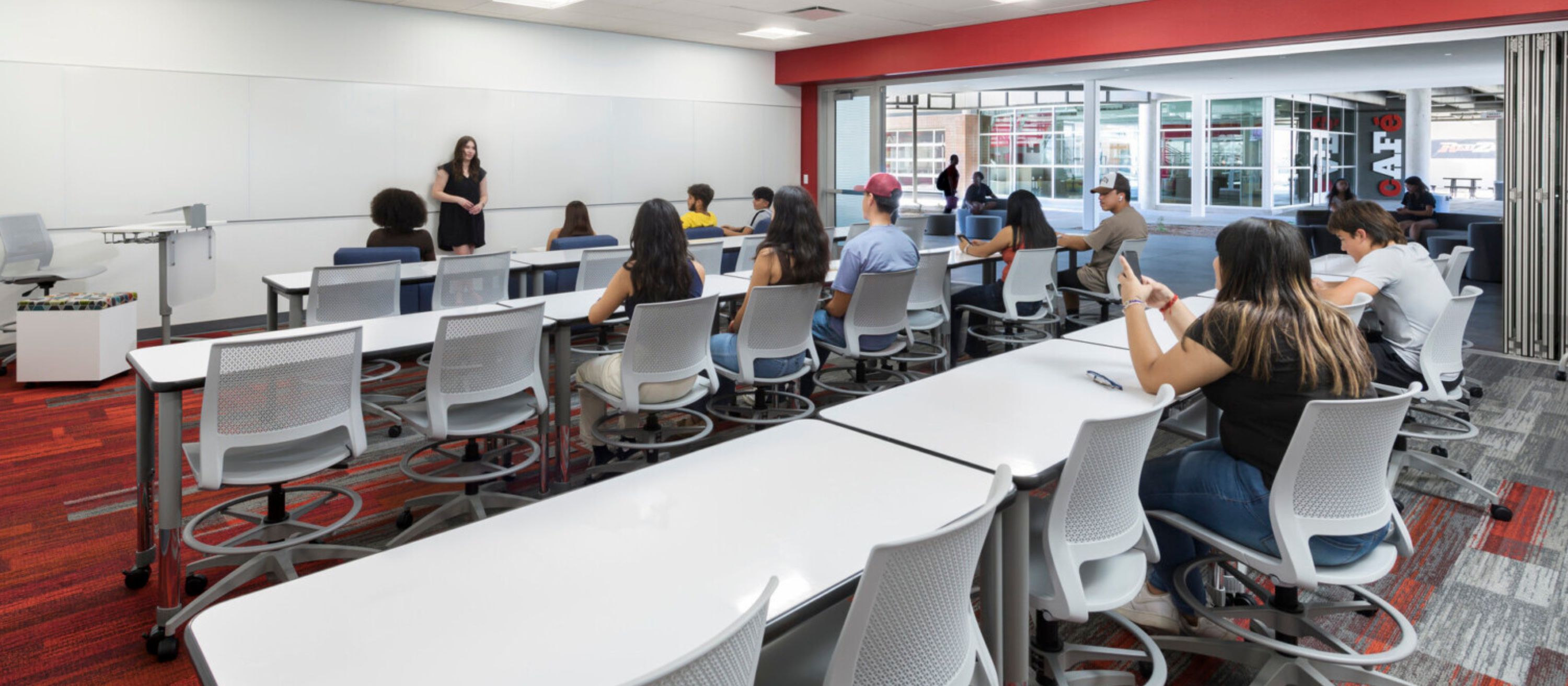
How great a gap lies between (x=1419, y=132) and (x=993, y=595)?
20.1 metres

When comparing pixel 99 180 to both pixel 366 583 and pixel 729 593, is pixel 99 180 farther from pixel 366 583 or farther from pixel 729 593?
pixel 729 593

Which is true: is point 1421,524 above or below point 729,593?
below

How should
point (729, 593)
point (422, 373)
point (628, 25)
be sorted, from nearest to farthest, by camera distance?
point (729, 593) → point (422, 373) → point (628, 25)

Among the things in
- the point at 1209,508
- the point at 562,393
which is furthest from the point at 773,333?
the point at 1209,508

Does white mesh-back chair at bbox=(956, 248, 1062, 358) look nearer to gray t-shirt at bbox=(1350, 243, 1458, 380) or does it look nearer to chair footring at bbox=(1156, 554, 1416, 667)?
gray t-shirt at bbox=(1350, 243, 1458, 380)

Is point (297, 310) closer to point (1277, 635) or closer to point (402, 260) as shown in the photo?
point (402, 260)

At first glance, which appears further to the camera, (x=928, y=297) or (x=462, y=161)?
(x=462, y=161)

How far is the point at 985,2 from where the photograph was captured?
7.55 meters

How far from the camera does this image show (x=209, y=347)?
9.45ft

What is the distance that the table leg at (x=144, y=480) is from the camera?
2732 millimetres

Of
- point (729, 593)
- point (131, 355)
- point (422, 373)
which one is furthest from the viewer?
point (422, 373)

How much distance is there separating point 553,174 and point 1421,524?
24.4 feet

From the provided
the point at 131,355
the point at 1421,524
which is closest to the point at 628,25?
the point at 131,355

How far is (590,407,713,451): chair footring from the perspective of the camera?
130 inches
